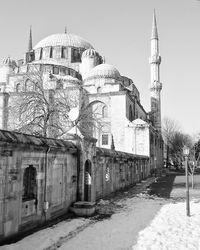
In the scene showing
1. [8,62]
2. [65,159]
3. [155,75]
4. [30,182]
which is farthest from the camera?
[155,75]

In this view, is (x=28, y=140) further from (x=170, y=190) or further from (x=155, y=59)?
(x=155, y=59)

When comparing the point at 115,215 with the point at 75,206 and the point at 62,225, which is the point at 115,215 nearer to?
the point at 75,206

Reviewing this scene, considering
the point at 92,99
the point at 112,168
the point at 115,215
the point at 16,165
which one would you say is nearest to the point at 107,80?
the point at 92,99

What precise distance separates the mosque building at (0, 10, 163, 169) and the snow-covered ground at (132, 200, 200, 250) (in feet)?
44.5

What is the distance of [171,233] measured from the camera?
671 cm

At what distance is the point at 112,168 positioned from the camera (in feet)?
44.7

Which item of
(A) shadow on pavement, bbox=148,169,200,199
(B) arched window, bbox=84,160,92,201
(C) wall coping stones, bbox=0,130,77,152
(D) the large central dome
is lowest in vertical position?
(A) shadow on pavement, bbox=148,169,200,199

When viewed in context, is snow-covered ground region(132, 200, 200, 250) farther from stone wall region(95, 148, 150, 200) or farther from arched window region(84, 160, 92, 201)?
stone wall region(95, 148, 150, 200)

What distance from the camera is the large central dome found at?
157 ft

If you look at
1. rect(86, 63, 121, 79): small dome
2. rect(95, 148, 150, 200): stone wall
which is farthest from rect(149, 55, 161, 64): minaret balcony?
rect(95, 148, 150, 200): stone wall

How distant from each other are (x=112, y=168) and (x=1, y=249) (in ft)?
29.6

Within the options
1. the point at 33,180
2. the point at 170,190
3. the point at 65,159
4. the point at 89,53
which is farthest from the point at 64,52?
the point at 33,180

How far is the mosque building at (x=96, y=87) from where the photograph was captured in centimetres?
3139

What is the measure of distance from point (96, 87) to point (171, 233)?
103ft
